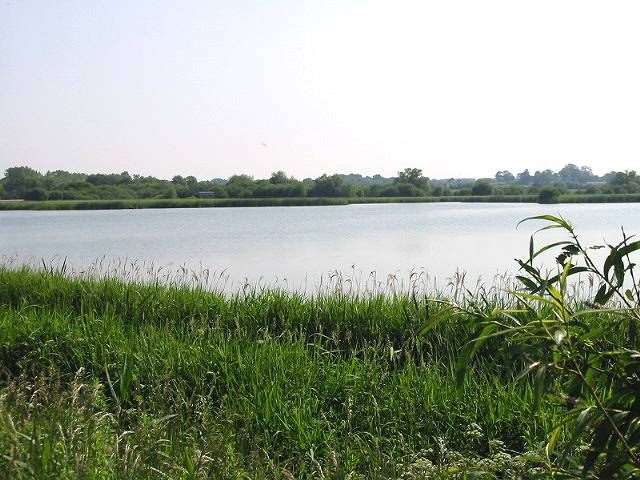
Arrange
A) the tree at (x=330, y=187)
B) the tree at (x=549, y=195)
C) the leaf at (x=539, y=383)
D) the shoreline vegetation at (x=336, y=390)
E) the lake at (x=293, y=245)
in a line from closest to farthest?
the leaf at (x=539, y=383), the shoreline vegetation at (x=336, y=390), the lake at (x=293, y=245), the tree at (x=549, y=195), the tree at (x=330, y=187)

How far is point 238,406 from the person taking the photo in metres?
5.15

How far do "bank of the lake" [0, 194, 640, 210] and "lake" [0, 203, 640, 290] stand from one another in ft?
42.6

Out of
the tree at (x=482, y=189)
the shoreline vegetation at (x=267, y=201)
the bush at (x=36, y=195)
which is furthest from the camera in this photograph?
the tree at (x=482, y=189)

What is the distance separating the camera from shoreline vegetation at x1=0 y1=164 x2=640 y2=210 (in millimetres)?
47500

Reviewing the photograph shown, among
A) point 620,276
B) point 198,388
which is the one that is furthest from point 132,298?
point 620,276

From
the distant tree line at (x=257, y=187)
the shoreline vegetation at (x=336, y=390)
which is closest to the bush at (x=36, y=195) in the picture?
the distant tree line at (x=257, y=187)

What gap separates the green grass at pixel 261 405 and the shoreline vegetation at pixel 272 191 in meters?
41.5

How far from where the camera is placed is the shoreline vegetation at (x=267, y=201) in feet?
150

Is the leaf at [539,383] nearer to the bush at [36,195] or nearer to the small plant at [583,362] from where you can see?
the small plant at [583,362]

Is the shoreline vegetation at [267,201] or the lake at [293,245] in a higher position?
the shoreline vegetation at [267,201]

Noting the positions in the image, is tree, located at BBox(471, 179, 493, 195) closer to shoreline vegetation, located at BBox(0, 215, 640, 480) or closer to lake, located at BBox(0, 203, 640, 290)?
lake, located at BBox(0, 203, 640, 290)

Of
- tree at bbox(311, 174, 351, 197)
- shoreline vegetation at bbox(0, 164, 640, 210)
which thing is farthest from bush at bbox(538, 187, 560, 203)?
tree at bbox(311, 174, 351, 197)

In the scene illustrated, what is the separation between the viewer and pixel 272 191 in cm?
5484

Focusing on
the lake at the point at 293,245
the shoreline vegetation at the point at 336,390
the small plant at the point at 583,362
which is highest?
the small plant at the point at 583,362
